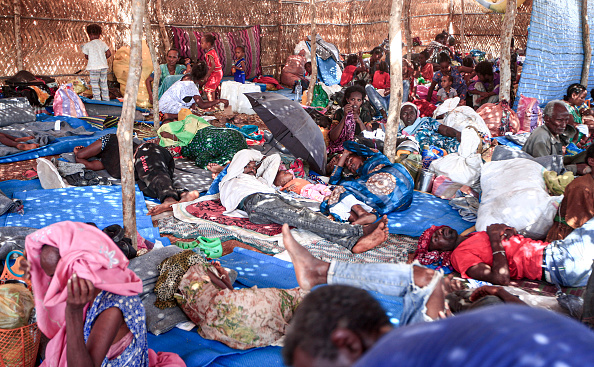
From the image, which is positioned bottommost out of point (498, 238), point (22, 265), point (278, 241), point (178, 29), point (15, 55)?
point (278, 241)

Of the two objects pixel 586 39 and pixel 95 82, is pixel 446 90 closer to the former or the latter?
pixel 586 39

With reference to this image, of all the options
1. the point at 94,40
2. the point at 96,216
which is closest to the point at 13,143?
the point at 96,216

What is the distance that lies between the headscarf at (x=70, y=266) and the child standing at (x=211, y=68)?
25.1 ft

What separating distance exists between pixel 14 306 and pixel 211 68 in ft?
25.0

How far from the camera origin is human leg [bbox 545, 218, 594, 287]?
124 inches

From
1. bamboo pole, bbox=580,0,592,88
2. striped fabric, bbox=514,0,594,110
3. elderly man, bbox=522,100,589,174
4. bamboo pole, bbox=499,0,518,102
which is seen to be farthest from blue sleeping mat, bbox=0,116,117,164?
bamboo pole, bbox=580,0,592,88

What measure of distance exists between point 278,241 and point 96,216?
5.63 ft

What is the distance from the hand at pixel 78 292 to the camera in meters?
1.82

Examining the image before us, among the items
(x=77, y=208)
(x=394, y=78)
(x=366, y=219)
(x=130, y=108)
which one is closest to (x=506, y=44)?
(x=394, y=78)

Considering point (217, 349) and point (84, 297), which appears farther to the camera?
point (217, 349)

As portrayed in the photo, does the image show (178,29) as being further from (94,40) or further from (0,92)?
(0,92)

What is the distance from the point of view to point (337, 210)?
4461 mm

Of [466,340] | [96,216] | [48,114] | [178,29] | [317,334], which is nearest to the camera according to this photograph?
[466,340]

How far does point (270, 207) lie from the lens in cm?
440
